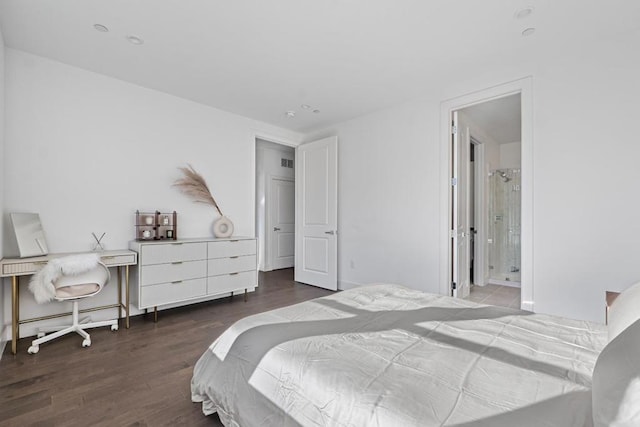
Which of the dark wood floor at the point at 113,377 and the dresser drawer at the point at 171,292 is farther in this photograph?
the dresser drawer at the point at 171,292

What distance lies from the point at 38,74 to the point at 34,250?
66.0 inches

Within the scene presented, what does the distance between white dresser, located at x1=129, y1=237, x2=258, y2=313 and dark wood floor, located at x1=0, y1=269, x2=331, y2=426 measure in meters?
0.31

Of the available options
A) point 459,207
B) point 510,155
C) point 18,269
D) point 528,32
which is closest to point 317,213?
point 459,207

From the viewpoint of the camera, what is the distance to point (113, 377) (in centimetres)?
201

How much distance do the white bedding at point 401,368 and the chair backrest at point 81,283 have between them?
5.55 ft

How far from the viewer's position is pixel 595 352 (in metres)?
1.14

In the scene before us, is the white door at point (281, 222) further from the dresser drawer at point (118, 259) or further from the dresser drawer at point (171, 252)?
the dresser drawer at point (118, 259)

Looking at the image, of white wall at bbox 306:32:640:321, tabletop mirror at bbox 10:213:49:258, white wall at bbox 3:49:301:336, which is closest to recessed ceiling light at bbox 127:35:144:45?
white wall at bbox 3:49:301:336

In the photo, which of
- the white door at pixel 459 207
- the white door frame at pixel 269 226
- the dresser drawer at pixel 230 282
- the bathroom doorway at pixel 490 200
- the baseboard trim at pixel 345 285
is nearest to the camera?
the white door at pixel 459 207

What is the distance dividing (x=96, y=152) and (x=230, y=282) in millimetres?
2068

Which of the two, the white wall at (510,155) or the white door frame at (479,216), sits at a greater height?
the white wall at (510,155)

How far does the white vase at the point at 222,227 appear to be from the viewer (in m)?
3.91

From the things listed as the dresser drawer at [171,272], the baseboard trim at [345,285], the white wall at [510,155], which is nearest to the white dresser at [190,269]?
the dresser drawer at [171,272]

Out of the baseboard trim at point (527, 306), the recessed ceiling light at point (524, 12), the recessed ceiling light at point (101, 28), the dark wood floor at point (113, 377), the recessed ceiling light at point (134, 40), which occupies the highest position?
the recessed ceiling light at point (101, 28)
